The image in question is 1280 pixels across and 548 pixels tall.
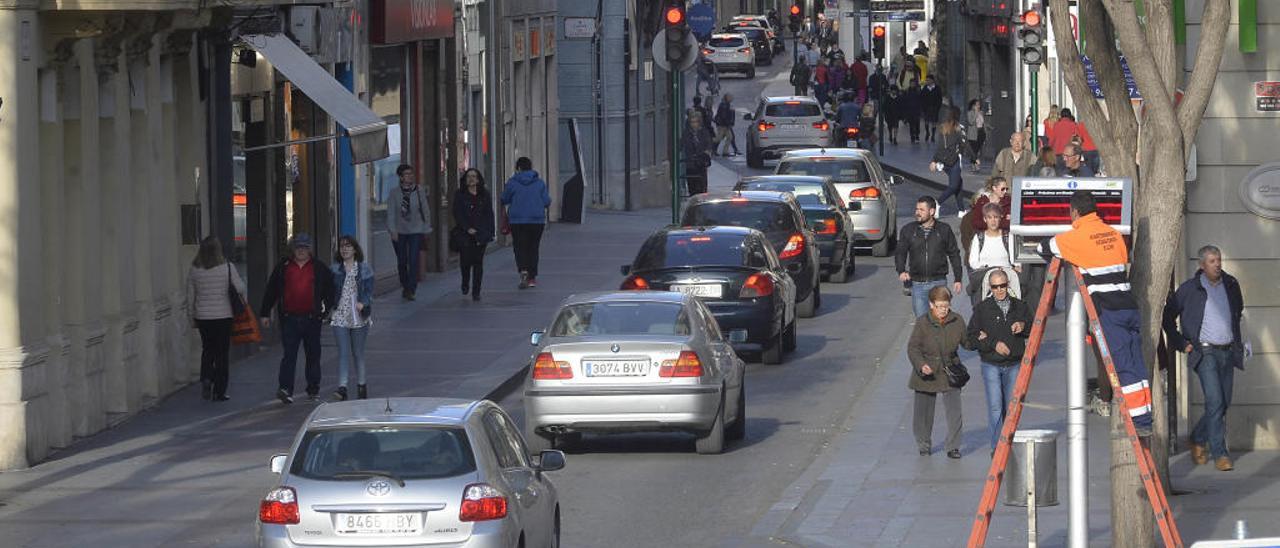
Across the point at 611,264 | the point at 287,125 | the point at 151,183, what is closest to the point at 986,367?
the point at 151,183

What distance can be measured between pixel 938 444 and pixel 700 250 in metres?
5.73

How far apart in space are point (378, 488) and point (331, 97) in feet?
44.9

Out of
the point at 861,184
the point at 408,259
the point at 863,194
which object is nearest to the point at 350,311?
the point at 408,259

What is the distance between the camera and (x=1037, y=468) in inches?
451

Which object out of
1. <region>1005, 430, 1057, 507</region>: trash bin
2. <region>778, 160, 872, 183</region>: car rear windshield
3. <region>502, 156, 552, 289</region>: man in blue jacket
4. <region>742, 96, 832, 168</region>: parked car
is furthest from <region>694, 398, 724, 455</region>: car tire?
<region>742, 96, 832, 168</region>: parked car

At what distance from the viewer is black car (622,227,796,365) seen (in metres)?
23.8

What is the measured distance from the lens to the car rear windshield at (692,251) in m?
24.3

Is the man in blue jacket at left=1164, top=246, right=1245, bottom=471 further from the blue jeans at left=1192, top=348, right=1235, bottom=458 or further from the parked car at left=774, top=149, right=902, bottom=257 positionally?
the parked car at left=774, top=149, right=902, bottom=257

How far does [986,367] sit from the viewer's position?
58.9 ft

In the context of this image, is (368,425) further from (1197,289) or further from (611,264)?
(611,264)

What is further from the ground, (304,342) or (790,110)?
(790,110)

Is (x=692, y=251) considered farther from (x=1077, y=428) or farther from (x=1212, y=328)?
(x=1077, y=428)

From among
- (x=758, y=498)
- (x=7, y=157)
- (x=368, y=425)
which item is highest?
(x=7, y=157)

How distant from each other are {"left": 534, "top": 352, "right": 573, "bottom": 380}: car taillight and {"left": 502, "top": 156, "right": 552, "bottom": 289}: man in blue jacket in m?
12.8
